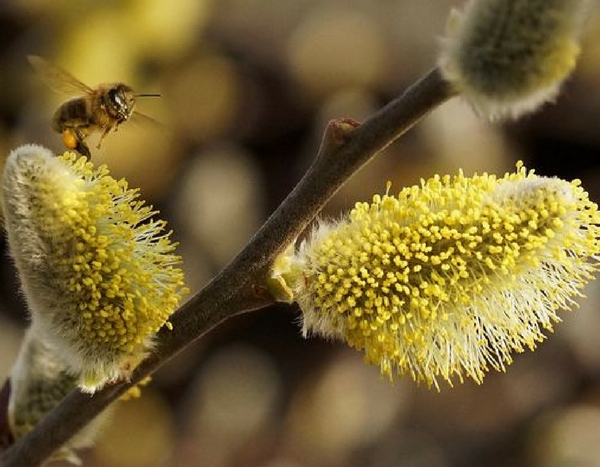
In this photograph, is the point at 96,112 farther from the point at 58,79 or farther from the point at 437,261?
the point at 437,261

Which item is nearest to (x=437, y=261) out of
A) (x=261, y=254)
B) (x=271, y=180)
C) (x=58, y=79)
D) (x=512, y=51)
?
(x=261, y=254)

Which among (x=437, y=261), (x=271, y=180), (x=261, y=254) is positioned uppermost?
(x=271, y=180)

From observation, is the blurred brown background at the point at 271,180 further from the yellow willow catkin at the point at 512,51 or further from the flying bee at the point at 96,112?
the yellow willow catkin at the point at 512,51

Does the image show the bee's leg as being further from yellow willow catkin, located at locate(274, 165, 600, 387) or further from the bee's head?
yellow willow catkin, located at locate(274, 165, 600, 387)

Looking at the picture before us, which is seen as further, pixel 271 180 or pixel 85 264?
pixel 271 180

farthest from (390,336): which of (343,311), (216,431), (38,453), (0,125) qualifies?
(0,125)

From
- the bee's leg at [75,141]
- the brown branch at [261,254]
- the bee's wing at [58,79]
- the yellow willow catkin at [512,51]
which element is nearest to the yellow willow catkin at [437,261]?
the brown branch at [261,254]

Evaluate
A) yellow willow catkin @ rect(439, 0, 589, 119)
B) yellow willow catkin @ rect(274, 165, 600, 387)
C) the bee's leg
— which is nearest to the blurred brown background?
the bee's leg
